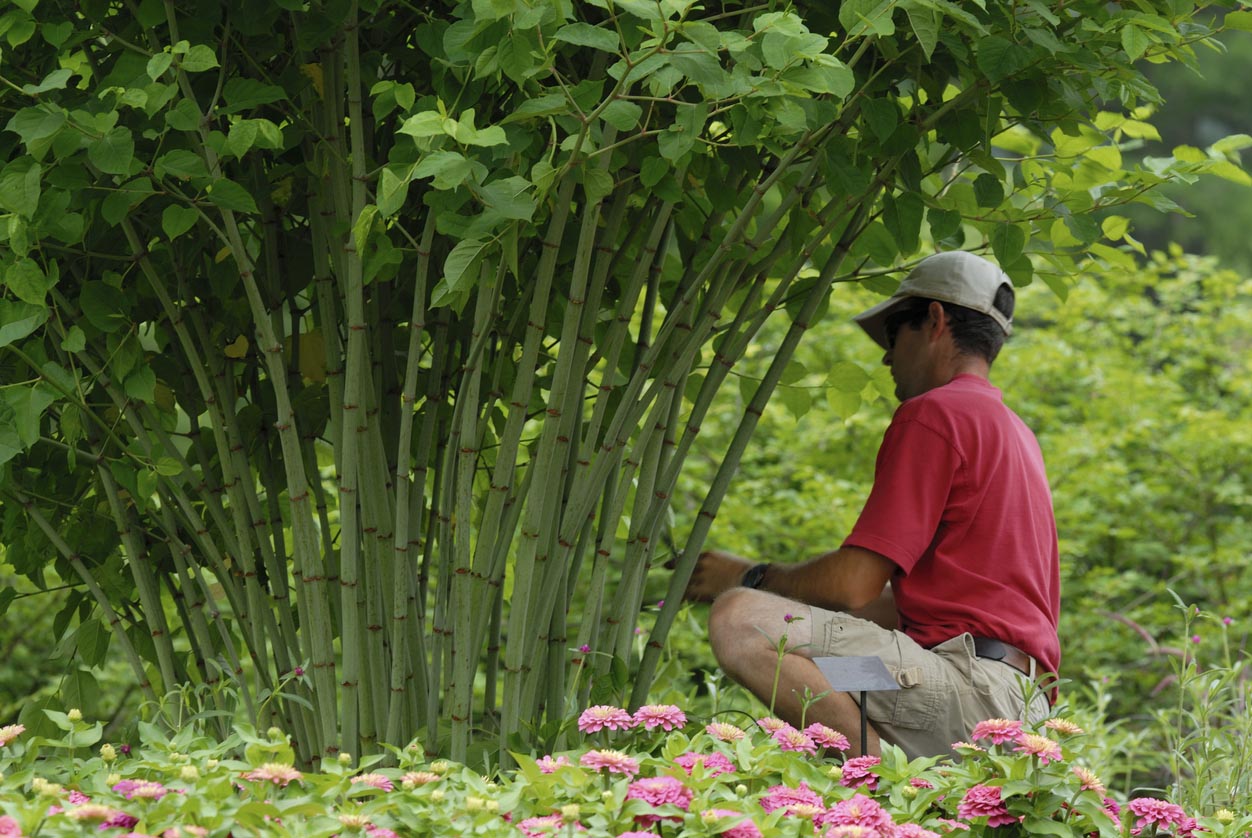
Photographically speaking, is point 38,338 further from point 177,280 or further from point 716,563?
point 716,563

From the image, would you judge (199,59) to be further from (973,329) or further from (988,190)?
(973,329)

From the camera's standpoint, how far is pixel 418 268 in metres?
1.97

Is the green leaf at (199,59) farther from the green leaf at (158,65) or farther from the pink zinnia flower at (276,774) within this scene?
the pink zinnia flower at (276,774)

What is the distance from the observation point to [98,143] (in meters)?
1.74

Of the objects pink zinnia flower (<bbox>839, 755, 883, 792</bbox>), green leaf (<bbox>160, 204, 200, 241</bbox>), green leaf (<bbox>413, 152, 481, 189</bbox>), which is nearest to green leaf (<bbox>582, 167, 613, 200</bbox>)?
green leaf (<bbox>413, 152, 481, 189</bbox>)

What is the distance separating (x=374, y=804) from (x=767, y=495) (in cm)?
422

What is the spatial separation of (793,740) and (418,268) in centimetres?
89

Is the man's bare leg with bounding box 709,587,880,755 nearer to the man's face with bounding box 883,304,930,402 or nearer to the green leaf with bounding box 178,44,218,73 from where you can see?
the man's face with bounding box 883,304,930,402

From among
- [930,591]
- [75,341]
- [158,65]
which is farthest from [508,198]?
[930,591]

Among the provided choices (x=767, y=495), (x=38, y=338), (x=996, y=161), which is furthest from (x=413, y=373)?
(x=767, y=495)

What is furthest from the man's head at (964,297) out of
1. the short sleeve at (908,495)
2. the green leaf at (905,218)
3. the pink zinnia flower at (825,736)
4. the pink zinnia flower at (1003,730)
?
the pink zinnia flower at (1003,730)

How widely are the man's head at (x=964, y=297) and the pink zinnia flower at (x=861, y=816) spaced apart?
137 centimetres

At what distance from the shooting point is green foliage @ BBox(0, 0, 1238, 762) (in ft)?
5.82

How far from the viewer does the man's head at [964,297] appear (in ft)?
8.40
